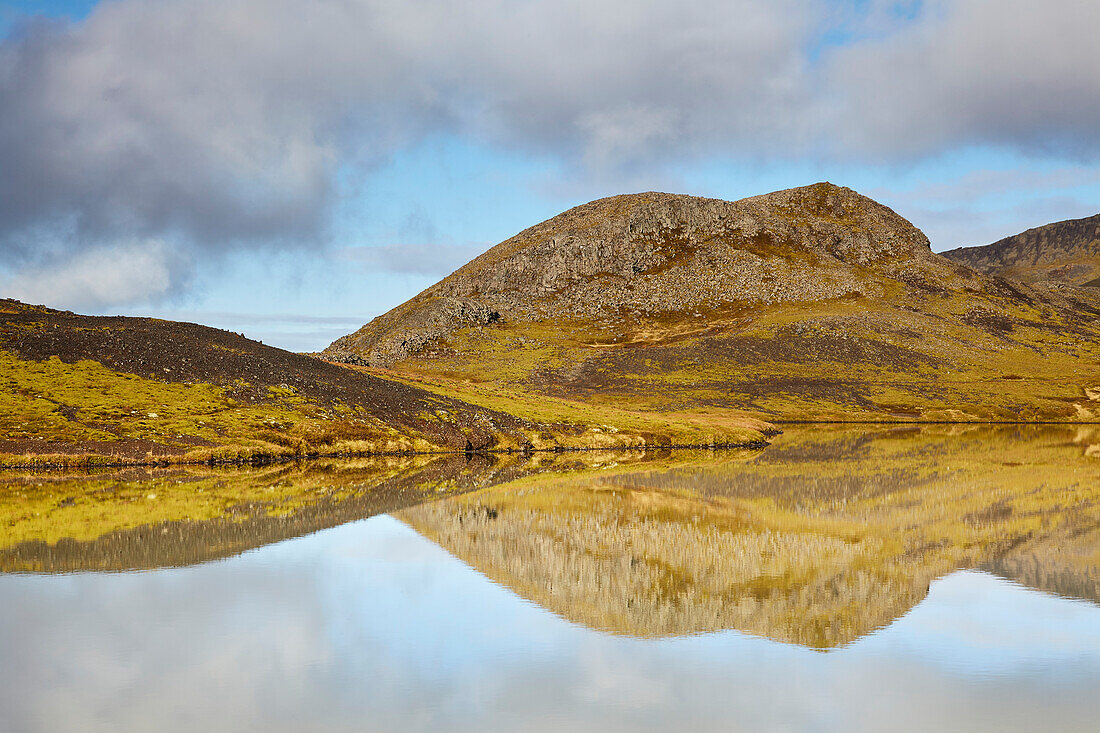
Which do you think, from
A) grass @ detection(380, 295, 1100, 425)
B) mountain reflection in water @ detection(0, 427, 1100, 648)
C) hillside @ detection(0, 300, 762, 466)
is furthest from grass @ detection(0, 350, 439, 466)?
grass @ detection(380, 295, 1100, 425)

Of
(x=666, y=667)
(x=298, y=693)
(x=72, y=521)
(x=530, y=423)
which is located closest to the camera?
(x=298, y=693)

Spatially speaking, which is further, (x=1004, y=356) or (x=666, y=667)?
(x=1004, y=356)

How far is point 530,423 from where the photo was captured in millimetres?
85938

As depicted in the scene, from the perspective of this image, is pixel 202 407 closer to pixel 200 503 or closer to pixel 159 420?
pixel 159 420

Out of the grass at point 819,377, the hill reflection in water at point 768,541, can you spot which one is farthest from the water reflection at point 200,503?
the grass at point 819,377

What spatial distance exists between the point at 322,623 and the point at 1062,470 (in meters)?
63.2

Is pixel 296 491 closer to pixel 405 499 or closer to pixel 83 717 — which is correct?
pixel 405 499

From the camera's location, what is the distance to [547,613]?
22000 millimetres

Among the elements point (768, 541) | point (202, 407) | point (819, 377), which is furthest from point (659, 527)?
point (819, 377)

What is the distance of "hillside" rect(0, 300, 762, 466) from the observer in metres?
63.1

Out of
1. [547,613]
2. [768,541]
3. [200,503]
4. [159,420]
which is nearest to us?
[547,613]

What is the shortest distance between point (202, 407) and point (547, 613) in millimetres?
58724

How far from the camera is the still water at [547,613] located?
1486 cm

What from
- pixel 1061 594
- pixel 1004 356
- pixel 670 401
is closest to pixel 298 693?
pixel 1061 594
